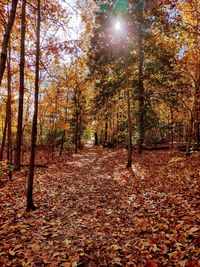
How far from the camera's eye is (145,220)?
6043 millimetres

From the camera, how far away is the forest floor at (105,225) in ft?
14.8

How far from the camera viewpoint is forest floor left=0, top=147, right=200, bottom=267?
451 centimetres

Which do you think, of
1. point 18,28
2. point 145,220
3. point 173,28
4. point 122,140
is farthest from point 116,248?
point 122,140

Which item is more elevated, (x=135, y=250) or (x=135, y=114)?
(x=135, y=114)

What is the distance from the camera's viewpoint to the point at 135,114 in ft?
63.2

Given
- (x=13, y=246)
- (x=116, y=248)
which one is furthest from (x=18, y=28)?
(x=116, y=248)

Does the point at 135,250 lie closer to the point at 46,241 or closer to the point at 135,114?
the point at 46,241

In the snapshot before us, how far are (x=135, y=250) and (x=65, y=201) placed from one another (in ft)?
13.1

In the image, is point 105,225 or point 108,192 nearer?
point 105,225

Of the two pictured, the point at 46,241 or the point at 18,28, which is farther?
the point at 18,28

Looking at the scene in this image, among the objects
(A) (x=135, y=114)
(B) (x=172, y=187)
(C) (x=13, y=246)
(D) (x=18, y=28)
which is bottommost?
(C) (x=13, y=246)

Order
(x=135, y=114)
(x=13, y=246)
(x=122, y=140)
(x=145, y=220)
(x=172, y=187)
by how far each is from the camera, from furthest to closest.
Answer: (x=122, y=140) < (x=135, y=114) < (x=172, y=187) < (x=145, y=220) < (x=13, y=246)

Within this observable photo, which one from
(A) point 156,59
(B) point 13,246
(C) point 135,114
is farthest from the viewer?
(C) point 135,114

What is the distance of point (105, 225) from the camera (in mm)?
5980
